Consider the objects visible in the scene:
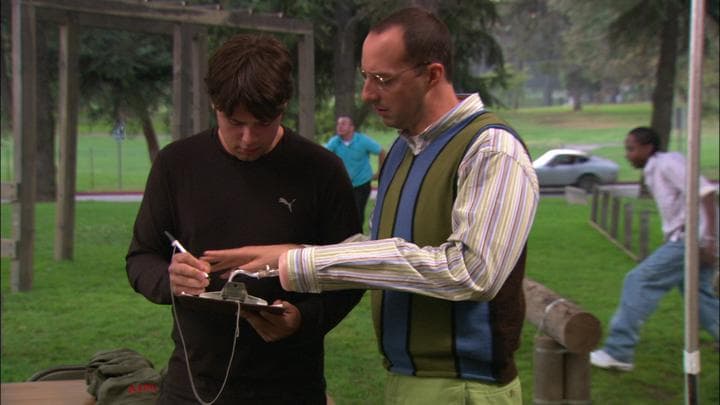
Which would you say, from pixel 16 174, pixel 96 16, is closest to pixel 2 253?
pixel 16 174

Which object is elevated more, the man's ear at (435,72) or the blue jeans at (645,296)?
the man's ear at (435,72)

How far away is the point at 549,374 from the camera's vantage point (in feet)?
13.7

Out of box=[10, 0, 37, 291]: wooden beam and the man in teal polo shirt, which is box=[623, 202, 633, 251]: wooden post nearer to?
the man in teal polo shirt

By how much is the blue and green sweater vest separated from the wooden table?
1.68m

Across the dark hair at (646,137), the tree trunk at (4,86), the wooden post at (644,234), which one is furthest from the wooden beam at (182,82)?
the tree trunk at (4,86)

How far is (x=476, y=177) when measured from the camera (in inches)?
81.5

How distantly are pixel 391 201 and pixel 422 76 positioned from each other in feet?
0.98

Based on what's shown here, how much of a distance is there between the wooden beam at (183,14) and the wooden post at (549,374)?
383 centimetres

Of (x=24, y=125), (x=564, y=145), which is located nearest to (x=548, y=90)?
(x=564, y=145)

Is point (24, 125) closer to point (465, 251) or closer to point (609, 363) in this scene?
point (609, 363)

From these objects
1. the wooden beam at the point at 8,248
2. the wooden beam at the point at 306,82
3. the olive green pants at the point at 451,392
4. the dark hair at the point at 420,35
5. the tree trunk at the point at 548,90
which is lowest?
the wooden beam at the point at 8,248

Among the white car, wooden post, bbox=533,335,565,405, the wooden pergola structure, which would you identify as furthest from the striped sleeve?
the white car

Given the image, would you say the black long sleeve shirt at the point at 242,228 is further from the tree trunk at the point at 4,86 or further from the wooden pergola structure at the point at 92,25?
the tree trunk at the point at 4,86

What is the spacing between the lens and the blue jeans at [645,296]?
686 cm
